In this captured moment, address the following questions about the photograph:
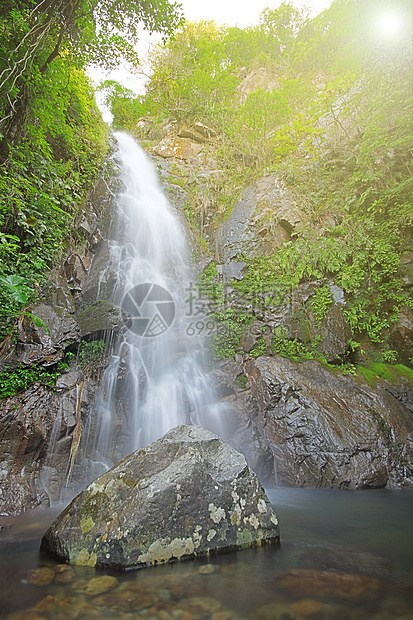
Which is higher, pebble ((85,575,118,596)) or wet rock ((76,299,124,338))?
wet rock ((76,299,124,338))

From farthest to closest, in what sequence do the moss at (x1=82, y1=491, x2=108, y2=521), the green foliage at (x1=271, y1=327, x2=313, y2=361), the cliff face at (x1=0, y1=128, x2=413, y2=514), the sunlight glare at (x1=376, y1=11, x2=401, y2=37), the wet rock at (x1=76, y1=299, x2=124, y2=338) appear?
the sunlight glare at (x1=376, y1=11, x2=401, y2=37), the green foliage at (x1=271, y1=327, x2=313, y2=361), the wet rock at (x1=76, y1=299, x2=124, y2=338), the cliff face at (x1=0, y1=128, x2=413, y2=514), the moss at (x1=82, y1=491, x2=108, y2=521)

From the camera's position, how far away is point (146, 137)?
1720 centimetres

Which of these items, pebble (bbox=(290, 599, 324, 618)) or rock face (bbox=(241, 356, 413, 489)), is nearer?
pebble (bbox=(290, 599, 324, 618))

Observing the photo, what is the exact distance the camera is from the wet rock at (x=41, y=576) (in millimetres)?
2123

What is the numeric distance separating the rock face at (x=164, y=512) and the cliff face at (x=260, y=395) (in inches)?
103

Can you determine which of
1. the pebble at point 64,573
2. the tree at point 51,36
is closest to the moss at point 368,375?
the pebble at point 64,573

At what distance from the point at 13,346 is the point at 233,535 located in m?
4.78

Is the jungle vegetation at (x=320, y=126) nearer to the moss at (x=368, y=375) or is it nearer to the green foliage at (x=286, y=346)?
the moss at (x=368, y=375)

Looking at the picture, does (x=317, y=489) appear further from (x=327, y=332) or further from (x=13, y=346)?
(x=13, y=346)

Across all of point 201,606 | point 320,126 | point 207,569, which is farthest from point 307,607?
point 320,126

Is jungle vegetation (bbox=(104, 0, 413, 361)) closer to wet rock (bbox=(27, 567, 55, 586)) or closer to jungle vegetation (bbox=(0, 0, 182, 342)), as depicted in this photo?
jungle vegetation (bbox=(0, 0, 182, 342))

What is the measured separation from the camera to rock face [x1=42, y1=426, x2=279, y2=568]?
235 cm

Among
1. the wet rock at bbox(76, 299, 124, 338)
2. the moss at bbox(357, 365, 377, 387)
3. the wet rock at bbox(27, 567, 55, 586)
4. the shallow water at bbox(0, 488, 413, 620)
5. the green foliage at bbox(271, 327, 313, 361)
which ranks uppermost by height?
the wet rock at bbox(76, 299, 124, 338)

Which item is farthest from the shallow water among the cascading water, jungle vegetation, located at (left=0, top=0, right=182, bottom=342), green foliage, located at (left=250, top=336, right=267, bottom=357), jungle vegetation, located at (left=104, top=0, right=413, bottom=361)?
jungle vegetation, located at (left=104, top=0, right=413, bottom=361)
